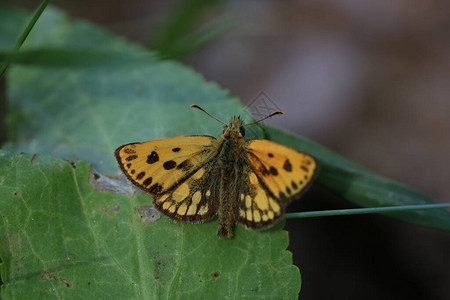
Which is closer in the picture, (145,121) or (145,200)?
(145,200)

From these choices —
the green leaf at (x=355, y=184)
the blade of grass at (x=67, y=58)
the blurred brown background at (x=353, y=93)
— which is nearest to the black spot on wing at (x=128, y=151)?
the blade of grass at (x=67, y=58)

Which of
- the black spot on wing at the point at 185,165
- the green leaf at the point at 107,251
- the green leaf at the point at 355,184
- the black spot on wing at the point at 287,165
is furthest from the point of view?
the green leaf at the point at 355,184

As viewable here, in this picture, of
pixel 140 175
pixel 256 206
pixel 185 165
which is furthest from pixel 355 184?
pixel 140 175

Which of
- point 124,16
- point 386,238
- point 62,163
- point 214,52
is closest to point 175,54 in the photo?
point 62,163

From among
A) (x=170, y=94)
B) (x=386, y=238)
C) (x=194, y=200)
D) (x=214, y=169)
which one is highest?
(x=170, y=94)

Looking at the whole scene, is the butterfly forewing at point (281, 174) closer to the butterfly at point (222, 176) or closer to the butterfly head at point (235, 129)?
the butterfly at point (222, 176)

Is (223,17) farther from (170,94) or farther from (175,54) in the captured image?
(175,54)

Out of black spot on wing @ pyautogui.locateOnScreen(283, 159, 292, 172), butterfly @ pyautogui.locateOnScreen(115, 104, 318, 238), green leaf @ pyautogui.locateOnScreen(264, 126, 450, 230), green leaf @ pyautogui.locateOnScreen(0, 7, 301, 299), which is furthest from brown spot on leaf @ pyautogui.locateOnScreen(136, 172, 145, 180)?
green leaf @ pyautogui.locateOnScreen(264, 126, 450, 230)
